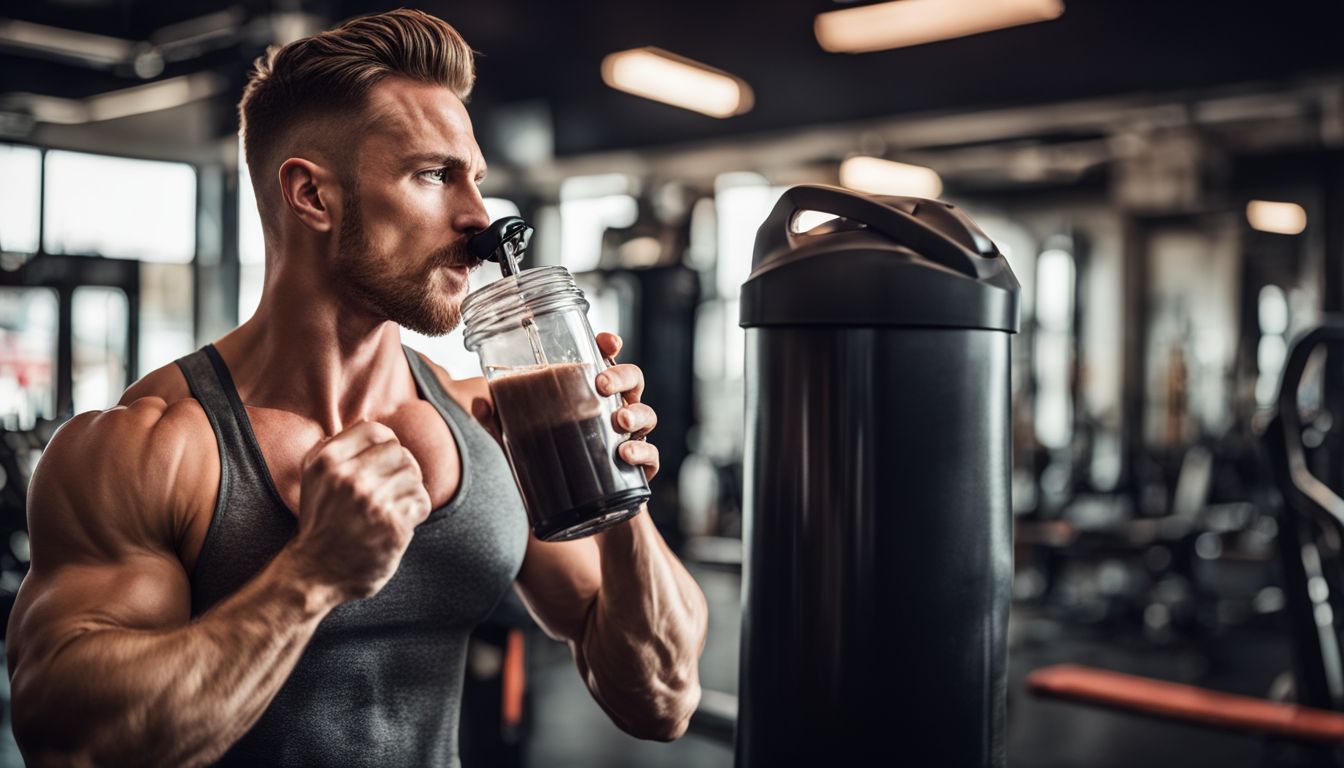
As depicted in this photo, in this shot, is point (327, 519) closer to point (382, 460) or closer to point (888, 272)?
point (382, 460)

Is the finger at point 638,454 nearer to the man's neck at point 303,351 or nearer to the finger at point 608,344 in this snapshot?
the finger at point 608,344

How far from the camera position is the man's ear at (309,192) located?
1.16 metres

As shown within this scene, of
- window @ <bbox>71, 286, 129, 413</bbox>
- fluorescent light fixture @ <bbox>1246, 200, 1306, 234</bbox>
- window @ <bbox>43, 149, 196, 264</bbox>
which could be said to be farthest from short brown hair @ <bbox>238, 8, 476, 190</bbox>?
fluorescent light fixture @ <bbox>1246, 200, 1306, 234</bbox>

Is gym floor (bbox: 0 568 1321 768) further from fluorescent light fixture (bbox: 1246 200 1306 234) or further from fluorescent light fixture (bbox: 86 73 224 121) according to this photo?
→ fluorescent light fixture (bbox: 1246 200 1306 234)

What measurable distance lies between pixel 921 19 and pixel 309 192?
14.1ft

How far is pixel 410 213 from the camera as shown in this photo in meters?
1.12

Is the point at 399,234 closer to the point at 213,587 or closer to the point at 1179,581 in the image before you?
the point at 213,587

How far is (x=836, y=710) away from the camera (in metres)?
0.83

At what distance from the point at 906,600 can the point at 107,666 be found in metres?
0.67

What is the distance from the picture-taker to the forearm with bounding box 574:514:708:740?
3.95ft

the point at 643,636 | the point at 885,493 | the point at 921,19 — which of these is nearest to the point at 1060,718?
the point at 921,19

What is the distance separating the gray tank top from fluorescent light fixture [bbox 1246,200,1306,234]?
8266mm

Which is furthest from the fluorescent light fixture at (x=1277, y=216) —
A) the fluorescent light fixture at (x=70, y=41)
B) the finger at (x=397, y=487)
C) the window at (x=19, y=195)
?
the finger at (x=397, y=487)

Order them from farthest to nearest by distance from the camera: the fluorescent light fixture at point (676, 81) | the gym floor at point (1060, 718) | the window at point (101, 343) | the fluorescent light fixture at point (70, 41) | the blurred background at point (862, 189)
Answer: the fluorescent light fixture at point (676, 81) → the window at point (101, 343) → the fluorescent light fixture at point (70, 41) → the blurred background at point (862, 189) → the gym floor at point (1060, 718)
